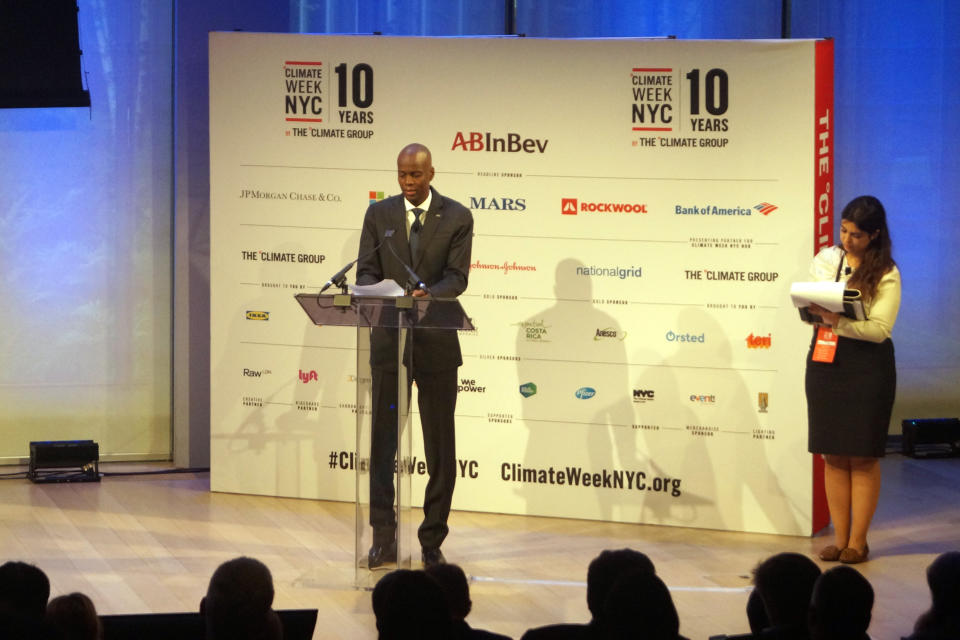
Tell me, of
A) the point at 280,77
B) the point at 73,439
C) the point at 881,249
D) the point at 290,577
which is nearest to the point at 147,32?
the point at 280,77

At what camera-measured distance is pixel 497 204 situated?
6.32 meters

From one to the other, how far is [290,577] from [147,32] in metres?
3.87

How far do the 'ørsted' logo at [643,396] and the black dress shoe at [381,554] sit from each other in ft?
5.78

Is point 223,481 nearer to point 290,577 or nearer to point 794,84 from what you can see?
point 290,577

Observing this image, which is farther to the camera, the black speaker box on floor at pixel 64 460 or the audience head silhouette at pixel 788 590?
the black speaker box on floor at pixel 64 460

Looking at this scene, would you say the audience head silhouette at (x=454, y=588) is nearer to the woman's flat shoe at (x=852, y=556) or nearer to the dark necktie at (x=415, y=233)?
the dark necktie at (x=415, y=233)

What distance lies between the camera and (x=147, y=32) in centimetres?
744

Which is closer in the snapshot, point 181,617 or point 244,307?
point 181,617

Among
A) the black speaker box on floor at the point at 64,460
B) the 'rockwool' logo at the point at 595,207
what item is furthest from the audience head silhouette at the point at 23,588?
the black speaker box on floor at the point at 64,460

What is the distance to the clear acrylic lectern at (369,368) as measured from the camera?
4688mm

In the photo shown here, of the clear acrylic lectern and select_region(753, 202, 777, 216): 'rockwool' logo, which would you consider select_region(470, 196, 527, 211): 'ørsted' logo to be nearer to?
select_region(753, 202, 777, 216): 'rockwool' logo

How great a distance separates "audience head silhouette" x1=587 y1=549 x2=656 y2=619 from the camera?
2.98 meters

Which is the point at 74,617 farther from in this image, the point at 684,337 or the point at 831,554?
the point at 684,337

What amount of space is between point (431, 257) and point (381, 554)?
4.16ft
